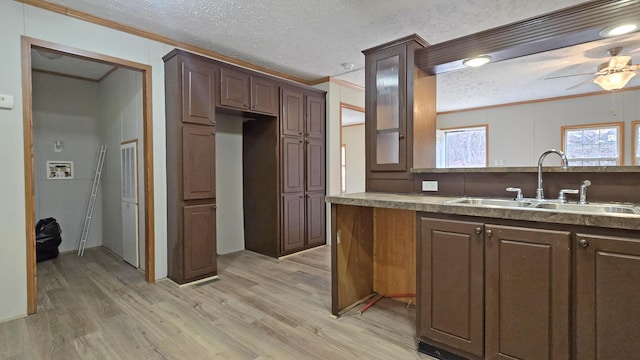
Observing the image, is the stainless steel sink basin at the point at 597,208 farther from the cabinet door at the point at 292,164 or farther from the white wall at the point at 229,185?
the white wall at the point at 229,185

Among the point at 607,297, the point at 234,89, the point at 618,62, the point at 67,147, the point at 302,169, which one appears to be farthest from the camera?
the point at 67,147

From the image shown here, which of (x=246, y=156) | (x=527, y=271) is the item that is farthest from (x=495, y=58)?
(x=246, y=156)

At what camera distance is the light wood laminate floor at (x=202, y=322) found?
200 cm

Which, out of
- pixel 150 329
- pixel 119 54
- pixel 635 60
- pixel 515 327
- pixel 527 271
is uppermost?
pixel 635 60

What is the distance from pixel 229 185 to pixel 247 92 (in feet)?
4.57

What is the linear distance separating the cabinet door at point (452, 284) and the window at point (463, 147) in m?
5.77

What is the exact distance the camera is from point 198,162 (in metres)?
3.24

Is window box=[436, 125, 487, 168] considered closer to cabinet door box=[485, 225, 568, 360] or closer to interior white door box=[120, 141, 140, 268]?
cabinet door box=[485, 225, 568, 360]

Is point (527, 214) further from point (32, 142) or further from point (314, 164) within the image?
point (32, 142)

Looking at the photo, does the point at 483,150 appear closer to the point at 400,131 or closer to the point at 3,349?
the point at 400,131

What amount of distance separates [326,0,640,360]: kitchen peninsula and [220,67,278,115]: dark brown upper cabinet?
154 cm

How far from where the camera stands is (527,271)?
5.10 ft

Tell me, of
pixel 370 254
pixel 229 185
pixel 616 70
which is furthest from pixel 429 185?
pixel 616 70

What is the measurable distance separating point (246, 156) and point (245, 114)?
2.50 ft
